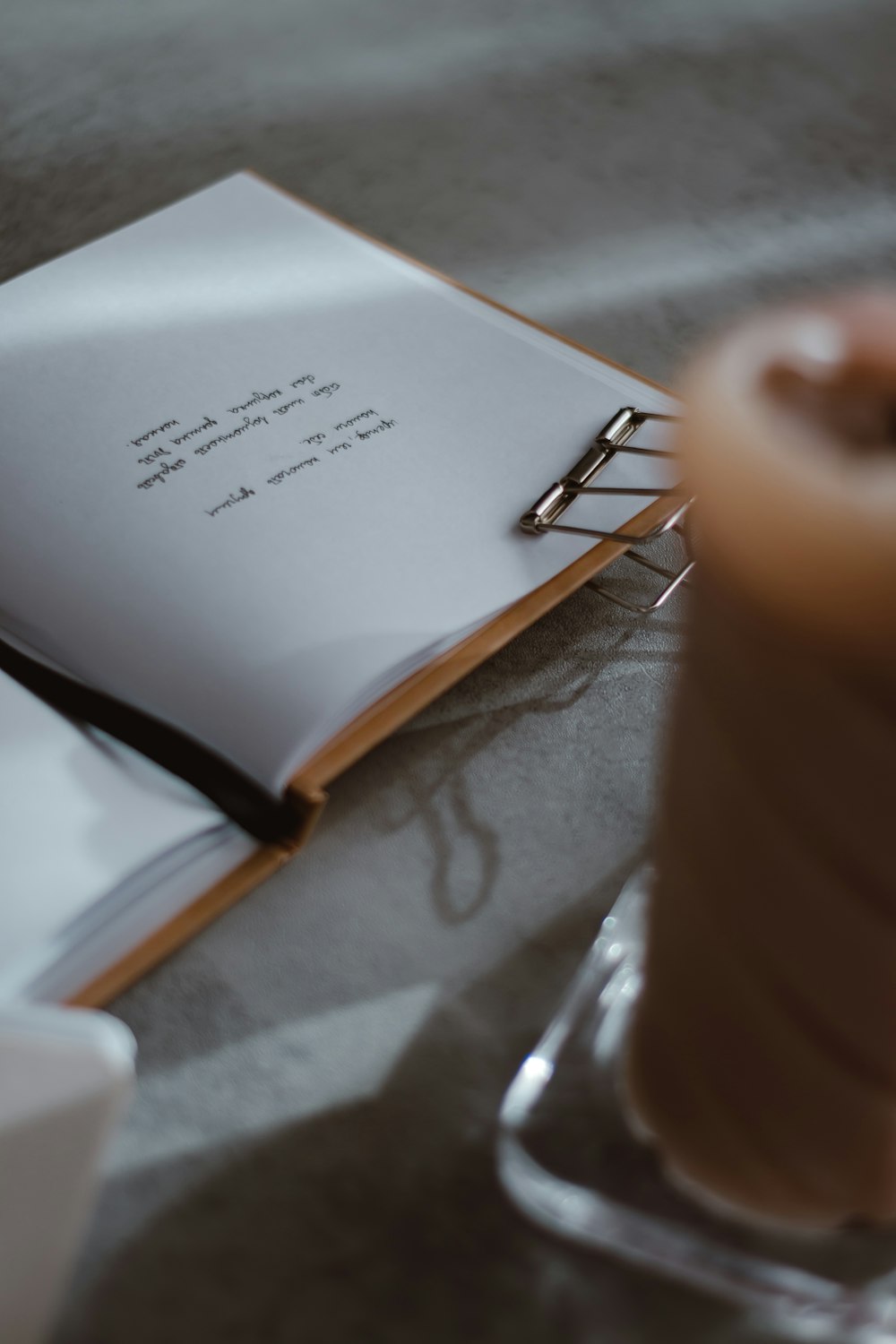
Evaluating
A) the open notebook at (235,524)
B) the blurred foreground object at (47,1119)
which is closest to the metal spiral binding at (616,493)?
the open notebook at (235,524)

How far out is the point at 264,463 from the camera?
51 centimetres

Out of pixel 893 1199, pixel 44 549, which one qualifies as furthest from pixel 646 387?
pixel 893 1199

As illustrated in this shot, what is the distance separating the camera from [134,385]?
21.8 inches

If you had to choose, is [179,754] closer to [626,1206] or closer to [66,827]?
[66,827]

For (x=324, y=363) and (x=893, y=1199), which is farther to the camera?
(x=324, y=363)

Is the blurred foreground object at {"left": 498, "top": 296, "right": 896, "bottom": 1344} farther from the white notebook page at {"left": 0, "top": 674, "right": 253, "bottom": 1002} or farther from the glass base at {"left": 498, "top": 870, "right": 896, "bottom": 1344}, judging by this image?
the white notebook page at {"left": 0, "top": 674, "right": 253, "bottom": 1002}

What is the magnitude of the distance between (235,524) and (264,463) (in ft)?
0.14

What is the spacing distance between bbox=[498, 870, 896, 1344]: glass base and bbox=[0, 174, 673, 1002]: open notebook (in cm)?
12

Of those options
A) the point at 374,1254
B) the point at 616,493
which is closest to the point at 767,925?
the point at 374,1254

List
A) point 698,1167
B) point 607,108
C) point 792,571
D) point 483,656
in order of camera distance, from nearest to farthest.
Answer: point 792,571 < point 698,1167 < point 483,656 < point 607,108

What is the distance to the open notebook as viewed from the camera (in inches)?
15.4

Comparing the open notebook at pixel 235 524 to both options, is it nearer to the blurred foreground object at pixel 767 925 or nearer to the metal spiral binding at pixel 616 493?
the metal spiral binding at pixel 616 493

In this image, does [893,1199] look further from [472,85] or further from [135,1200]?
[472,85]

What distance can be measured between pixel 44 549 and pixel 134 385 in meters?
0.11
